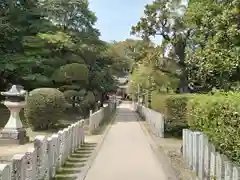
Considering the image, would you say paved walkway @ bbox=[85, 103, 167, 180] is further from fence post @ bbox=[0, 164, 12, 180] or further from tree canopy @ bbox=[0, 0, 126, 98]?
tree canopy @ bbox=[0, 0, 126, 98]

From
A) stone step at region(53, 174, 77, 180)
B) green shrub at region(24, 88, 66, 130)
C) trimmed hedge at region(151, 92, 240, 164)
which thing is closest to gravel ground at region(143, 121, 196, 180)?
trimmed hedge at region(151, 92, 240, 164)

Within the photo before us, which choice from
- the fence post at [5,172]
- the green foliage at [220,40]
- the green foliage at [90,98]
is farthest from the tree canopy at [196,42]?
the fence post at [5,172]

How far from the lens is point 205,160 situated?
841 cm

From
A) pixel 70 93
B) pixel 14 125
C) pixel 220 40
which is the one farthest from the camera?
pixel 70 93

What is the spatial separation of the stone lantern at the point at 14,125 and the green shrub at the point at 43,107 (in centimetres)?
198

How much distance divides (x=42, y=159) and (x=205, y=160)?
345 centimetres

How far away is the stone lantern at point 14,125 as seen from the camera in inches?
645

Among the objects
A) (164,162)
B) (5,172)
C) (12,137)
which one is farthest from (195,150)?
(12,137)

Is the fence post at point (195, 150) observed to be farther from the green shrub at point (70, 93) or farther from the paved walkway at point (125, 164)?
the green shrub at point (70, 93)

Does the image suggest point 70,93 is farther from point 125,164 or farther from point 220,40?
point 125,164

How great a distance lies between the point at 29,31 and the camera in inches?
1239

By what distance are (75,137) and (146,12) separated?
50.5ft

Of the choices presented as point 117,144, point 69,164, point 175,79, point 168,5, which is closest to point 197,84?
point 175,79

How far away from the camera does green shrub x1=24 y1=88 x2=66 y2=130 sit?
769 inches
